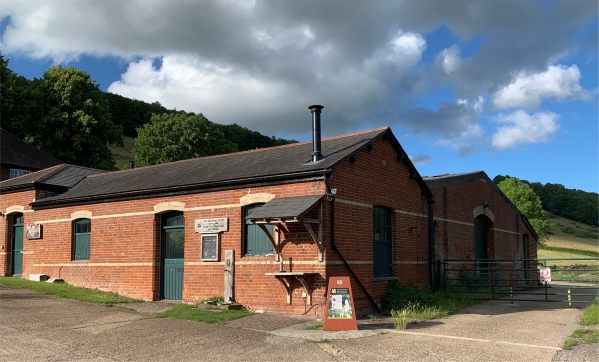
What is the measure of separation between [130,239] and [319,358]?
9.78 meters

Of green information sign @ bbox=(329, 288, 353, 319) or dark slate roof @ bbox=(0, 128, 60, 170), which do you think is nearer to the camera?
green information sign @ bbox=(329, 288, 353, 319)

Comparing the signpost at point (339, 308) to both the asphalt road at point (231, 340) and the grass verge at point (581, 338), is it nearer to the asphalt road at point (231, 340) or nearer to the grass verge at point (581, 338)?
the asphalt road at point (231, 340)

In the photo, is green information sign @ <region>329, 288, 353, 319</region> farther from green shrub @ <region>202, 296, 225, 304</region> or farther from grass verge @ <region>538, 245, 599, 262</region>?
grass verge @ <region>538, 245, 599, 262</region>

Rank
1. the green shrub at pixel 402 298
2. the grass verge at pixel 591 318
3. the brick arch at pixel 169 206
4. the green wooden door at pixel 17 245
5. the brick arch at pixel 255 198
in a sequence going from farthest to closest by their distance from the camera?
1. the green wooden door at pixel 17 245
2. the brick arch at pixel 169 206
3. the green shrub at pixel 402 298
4. the brick arch at pixel 255 198
5. the grass verge at pixel 591 318

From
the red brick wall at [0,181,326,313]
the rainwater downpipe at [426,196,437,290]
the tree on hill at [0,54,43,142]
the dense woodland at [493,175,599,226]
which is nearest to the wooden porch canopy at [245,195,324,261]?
the red brick wall at [0,181,326,313]

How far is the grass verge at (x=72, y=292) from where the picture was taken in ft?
47.4

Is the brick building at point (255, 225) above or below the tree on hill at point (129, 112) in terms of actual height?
below

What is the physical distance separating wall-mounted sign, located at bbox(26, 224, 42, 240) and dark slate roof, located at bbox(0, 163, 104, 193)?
5.07ft

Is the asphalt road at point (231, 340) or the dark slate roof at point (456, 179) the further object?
the dark slate roof at point (456, 179)

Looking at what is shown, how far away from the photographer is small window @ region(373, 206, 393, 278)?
14.6 meters

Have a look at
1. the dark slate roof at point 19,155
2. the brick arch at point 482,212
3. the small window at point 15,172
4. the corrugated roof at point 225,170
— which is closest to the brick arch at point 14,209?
the corrugated roof at point 225,170

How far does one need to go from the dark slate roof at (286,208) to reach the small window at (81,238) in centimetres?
820

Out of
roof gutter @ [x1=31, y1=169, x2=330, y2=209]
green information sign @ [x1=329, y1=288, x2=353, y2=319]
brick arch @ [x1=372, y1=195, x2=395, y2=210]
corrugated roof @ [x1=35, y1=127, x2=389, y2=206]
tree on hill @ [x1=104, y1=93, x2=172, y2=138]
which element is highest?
tree on hill @ [x1=104, y1=93, x2=172, y2=138]

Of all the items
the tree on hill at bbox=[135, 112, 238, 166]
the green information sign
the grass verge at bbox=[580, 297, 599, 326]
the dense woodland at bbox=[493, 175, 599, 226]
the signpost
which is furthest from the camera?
the dense woodland at bbox=[493, 175, 599, 226]
